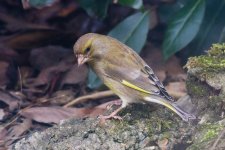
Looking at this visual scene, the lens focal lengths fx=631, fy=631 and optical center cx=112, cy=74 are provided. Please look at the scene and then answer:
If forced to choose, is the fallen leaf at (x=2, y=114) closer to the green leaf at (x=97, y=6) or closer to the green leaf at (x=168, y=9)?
the green leaf at (x=97, y=6)

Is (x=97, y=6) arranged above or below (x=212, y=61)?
above

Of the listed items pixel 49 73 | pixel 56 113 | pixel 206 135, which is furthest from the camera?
pixel 49 73

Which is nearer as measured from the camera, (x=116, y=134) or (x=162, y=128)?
(x=116, y=134)

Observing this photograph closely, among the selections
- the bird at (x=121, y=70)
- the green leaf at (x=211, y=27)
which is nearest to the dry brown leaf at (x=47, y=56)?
the green leaf at (x=211, y=27)

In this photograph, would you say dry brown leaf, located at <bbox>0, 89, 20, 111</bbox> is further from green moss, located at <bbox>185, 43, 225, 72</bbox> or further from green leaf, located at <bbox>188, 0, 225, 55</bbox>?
green moss, located at <bbox>185, 43, 225, 72</bbox>

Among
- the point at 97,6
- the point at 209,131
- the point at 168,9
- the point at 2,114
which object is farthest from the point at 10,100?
the point at 209,131

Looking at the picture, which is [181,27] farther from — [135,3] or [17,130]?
[17,130]

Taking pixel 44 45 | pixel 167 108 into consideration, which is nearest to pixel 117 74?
pixel 167 108
